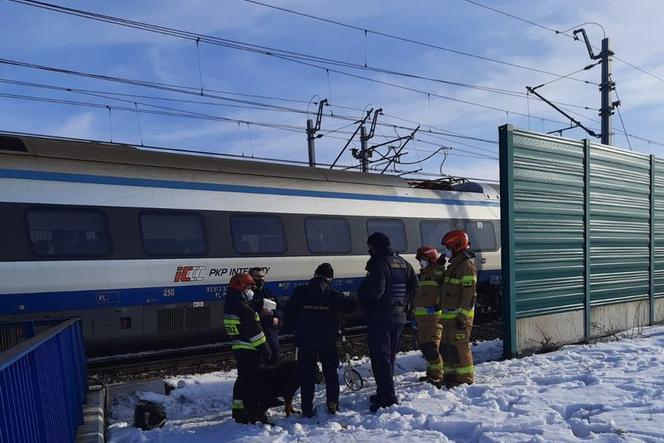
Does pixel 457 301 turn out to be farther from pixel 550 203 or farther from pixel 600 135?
pixel 600 135

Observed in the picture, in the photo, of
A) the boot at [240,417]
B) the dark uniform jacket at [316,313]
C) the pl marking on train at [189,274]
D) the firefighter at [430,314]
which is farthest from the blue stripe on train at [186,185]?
the boot at [240,417]

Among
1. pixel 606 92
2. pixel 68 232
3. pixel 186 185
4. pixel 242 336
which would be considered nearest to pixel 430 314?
pixel 242 336

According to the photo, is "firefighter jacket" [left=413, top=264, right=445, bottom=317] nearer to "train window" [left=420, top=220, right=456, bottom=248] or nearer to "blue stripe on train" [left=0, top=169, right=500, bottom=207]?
"blue stripe on train" [left=0, top=169, right=500, bottom=207]

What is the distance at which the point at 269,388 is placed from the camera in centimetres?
591

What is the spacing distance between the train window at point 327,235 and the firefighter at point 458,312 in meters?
5.04

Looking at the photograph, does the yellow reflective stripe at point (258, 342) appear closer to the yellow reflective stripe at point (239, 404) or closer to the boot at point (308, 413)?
the yellow reflective stripe at point (239, 404)

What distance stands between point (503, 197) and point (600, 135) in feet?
39.7

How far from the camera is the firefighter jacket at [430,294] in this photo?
727 cm

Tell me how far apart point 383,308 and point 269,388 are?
1387 millimetres

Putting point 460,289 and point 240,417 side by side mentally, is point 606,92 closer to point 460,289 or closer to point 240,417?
point 460,289

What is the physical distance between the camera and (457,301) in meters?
6.85

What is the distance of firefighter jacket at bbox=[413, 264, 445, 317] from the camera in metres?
7.27

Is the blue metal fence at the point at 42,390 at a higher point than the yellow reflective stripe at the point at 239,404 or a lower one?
higher

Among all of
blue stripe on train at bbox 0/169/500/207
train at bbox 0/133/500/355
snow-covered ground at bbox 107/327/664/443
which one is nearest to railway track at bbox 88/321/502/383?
train at bbox 0/133/500/355
